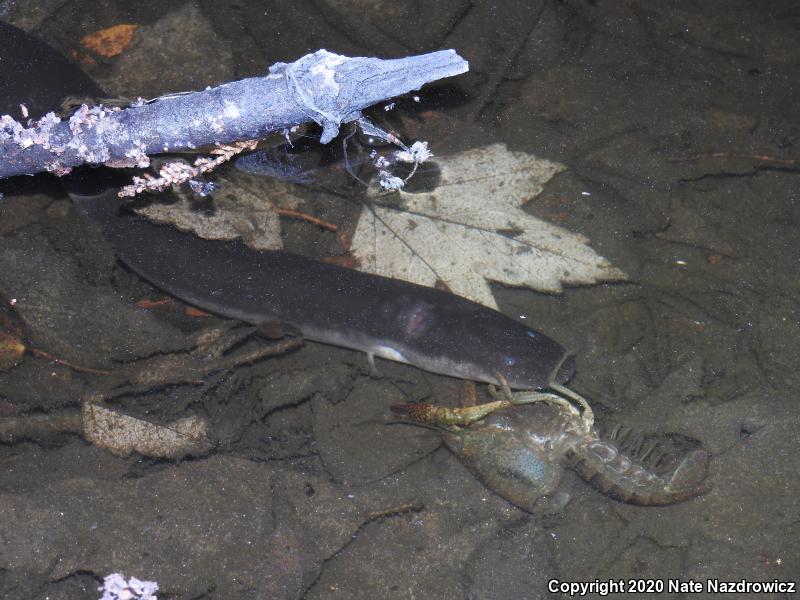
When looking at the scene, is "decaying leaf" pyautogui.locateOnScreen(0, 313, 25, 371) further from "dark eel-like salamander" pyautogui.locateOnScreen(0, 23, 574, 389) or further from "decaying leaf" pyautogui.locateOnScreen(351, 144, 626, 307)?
"decaying leaf" pyautogui.locateOnScreen(351, 144, 626, 307)

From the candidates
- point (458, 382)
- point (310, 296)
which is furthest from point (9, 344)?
point (458, 382)

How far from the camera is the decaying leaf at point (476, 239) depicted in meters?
3.47

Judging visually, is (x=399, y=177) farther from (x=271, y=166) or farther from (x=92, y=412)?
(x=92, y=412)

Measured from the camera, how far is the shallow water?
306 cm

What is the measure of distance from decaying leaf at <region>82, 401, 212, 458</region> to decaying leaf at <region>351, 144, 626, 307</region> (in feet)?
4.18

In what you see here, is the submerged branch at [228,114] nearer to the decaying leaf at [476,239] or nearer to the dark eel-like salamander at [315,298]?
the dark eel-like salamander at [315,298]

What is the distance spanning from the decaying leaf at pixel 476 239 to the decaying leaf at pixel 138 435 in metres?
1.27

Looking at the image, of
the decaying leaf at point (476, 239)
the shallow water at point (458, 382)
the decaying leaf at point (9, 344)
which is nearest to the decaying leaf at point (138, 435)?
the shallow water at point (458, 382)

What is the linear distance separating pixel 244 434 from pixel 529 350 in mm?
1515

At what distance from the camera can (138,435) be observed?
3244mm

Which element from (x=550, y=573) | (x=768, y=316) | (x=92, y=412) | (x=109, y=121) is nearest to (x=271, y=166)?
(x=109, y=121)

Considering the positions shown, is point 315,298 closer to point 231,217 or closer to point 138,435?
point 231,217

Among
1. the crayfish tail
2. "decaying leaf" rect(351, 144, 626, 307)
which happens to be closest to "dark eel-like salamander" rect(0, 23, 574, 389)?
"decaying leaf" rect(351, 144, 626, 307)

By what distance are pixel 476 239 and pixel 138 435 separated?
1.98 m
